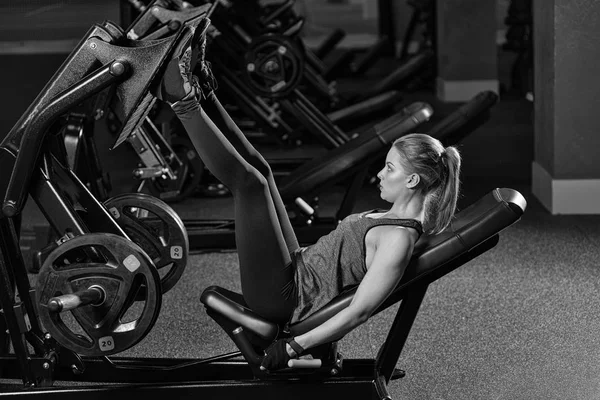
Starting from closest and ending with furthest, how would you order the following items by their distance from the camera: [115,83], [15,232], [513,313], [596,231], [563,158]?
[115,83] < [15,232] < [513,313] < [596,231] < [563,158]

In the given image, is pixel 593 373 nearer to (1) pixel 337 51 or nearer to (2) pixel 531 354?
(2) pixel 531 354

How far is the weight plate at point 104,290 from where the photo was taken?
2.48 metres

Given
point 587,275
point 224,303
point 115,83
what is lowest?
point 587,275

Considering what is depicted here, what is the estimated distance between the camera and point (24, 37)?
15.7 ft

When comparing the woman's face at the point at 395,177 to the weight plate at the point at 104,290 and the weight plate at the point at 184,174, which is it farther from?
the weight plate at the point at 184,174

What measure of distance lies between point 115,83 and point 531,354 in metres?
1.59

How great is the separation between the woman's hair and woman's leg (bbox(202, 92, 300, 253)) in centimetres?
39

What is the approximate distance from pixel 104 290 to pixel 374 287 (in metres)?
0.71

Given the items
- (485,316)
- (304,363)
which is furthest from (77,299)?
(485,316)

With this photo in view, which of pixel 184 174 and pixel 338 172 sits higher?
pixel 338 172

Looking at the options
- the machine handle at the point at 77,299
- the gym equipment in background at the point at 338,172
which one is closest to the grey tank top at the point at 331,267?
the machine handle at the point at 77,299

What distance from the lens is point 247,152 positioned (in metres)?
2.77

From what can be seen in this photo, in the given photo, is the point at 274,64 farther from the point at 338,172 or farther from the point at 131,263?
the point at 131,263

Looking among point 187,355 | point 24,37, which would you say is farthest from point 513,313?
point 24,37
